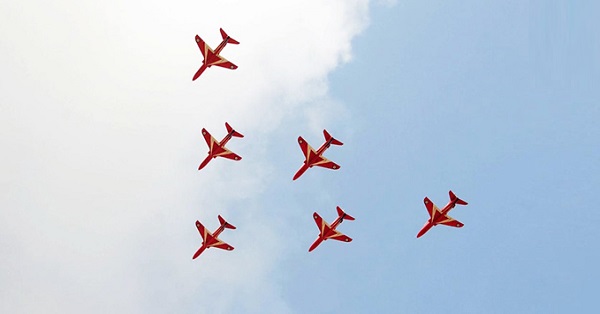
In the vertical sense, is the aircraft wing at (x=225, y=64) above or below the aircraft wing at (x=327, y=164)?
above

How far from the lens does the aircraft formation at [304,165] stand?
12266 cm

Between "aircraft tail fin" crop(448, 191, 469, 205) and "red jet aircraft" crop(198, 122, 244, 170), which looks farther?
"red jet aircraft" crop(198, 122, 244, 170)

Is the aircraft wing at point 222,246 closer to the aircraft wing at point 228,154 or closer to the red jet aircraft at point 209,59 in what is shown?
the aircraft wing at point 228,154

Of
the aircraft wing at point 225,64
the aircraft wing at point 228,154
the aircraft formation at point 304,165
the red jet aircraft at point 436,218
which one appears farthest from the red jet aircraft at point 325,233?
the aircraft wing at point 225,64

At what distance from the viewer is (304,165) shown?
12669 cm

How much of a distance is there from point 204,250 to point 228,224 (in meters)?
7.81

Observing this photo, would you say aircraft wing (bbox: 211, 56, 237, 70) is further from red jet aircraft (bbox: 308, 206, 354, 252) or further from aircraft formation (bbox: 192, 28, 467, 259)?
red jet aircraft (bbox: 308, 206, 354, 252)

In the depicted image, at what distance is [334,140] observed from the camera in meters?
122

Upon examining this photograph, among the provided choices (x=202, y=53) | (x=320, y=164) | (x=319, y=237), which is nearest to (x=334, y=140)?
(x=320, y=164)

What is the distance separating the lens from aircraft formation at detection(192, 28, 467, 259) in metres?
123

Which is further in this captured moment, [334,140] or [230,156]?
[230,156]

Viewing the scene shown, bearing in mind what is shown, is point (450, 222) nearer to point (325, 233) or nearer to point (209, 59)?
point (325, 233)

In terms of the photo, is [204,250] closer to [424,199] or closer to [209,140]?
[209,140]

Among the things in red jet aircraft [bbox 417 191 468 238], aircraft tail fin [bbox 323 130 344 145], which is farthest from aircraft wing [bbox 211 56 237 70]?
red jet aircraft [bbox 417 191 468 238]
